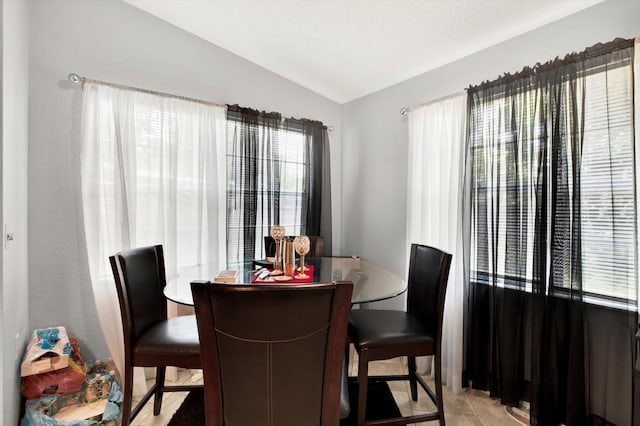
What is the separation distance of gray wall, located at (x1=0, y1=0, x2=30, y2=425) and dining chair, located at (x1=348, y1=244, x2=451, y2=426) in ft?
5.65

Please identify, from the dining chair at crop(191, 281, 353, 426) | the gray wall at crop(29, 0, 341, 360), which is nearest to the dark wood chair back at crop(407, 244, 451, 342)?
the dining chair at crop(191, 281, 353, 426)

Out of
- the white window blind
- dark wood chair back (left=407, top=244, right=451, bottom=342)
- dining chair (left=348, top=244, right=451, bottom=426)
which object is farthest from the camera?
the white window blind

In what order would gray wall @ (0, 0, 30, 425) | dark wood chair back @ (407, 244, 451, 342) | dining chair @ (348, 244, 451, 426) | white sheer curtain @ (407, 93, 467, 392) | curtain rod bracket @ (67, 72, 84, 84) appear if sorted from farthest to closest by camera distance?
white sheer curtain @ (407, 93, 467, 392), curtain rod bracket @ (67, 72, 84, 84), dark wood chair back @ (407, 244, 451, 342), dining chair @ (348, 244, 451, 426), gray wall @ (0, 0, 30, 425)

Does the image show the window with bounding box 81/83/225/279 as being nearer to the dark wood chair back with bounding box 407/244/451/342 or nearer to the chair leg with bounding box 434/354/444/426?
the dark wood chair back with bounding box 407/244/451/342

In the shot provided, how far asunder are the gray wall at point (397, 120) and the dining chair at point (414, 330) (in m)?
0.90

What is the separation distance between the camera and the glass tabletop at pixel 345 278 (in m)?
1.51

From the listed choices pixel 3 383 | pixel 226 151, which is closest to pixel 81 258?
pixel 3 383

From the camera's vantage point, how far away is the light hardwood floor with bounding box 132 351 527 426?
1.88 metres

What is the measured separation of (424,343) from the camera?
1.61 meters

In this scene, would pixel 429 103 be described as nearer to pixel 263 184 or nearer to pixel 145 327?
pixel 263 184

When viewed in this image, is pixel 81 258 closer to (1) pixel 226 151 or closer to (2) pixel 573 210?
(1) pixel 226 151

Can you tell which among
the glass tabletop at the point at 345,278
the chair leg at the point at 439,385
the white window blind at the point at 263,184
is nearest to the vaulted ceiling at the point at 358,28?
the white window blind at the point at 263,184

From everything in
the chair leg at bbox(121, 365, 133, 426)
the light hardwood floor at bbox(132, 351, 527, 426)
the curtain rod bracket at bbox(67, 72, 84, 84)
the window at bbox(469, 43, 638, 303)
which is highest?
the curtain rod bracket at bbox(67, 72, 84, 84)

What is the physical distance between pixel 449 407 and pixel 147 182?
270 centimetres
